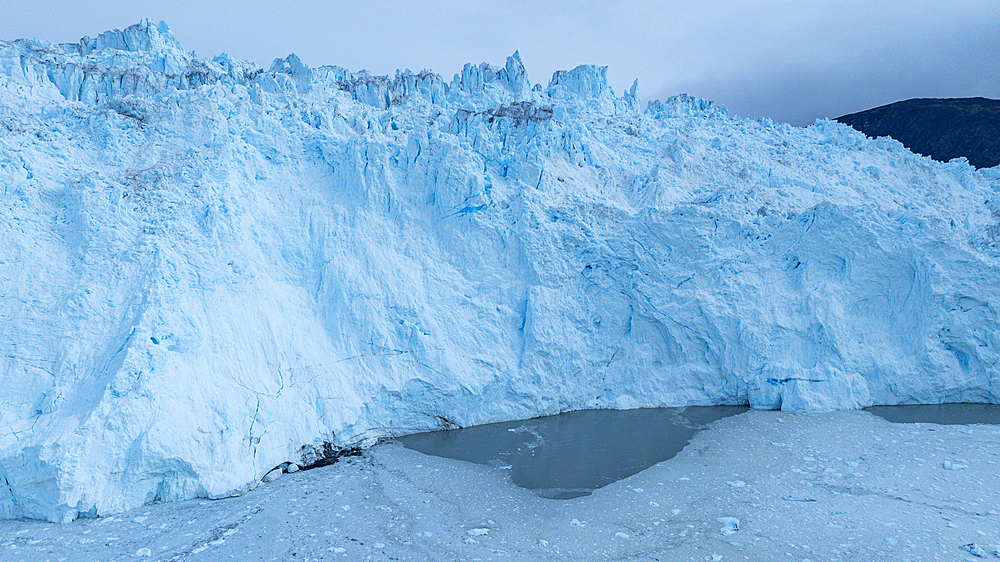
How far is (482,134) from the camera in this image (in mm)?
11898

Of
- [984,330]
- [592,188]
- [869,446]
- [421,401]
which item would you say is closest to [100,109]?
[421,401]

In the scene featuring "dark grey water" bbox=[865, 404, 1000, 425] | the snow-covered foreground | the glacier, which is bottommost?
"dark grey water" bbox=[865, 404, 1000, 425]

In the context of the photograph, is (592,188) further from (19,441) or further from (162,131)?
(19,441)

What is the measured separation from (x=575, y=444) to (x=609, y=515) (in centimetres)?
230

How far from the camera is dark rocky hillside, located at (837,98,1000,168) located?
2636cm

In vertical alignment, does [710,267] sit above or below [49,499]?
above

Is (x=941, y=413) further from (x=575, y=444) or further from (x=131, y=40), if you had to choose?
(x=131, y=40)

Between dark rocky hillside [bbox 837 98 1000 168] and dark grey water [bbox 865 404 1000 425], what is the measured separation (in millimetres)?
22245

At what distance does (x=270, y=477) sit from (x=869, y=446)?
8.97 metres

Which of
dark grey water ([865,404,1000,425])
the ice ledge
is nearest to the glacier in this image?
dark grey water ([865,404,1000,425])

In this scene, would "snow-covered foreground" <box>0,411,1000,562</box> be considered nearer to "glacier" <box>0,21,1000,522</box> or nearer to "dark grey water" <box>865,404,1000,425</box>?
"glacier" <box>0,21,1000,522</box>

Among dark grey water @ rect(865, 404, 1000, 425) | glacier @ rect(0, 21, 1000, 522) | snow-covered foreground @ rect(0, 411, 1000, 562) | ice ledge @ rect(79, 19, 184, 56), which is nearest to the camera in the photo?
snow-covered foreground @ rect(0, 411, 1000, 562)

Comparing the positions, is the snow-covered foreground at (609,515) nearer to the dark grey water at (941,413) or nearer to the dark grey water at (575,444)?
the dark grey water at (575,444)

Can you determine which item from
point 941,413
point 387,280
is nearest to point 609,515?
point 387,280
